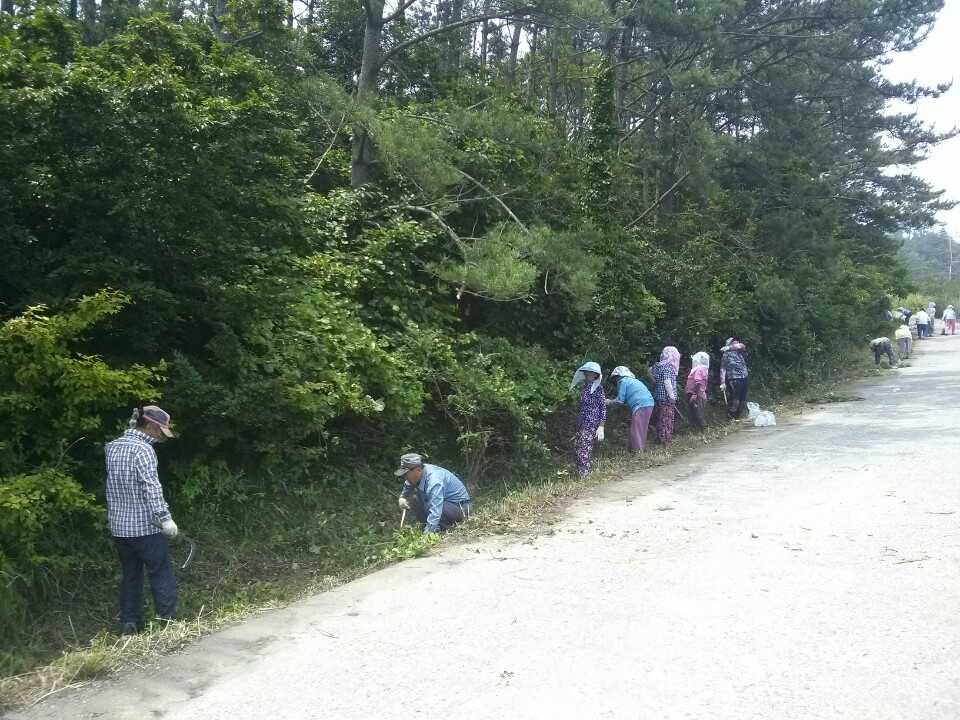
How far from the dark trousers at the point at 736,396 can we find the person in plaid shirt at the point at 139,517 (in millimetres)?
13099

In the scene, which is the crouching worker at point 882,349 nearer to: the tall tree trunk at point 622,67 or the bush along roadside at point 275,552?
the tall tree trunk at point 622,67

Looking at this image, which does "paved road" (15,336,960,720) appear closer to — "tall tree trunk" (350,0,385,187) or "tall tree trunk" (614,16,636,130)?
"tall tree trunk" (350,0,385,187)

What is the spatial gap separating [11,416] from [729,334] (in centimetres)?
1554

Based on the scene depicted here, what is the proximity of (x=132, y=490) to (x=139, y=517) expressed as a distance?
21cm

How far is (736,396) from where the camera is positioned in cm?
1752

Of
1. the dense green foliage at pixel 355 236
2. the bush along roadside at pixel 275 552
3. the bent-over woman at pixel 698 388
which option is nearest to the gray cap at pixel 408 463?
the bush along roadside at pixel 275 552

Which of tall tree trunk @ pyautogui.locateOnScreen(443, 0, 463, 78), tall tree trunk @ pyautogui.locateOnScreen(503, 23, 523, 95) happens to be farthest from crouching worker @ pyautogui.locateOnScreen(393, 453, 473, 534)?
tall tree trunk @ pyautogui.locateOnScreen(503, 23, 523, 95)

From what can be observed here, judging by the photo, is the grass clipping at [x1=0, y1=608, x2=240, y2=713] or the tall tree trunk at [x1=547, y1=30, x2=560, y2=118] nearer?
the grass clipping at [x1=0, y1=608, x2=240, y2=713]

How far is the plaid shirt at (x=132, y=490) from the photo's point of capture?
256 inches

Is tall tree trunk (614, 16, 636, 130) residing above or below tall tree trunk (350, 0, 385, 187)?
above

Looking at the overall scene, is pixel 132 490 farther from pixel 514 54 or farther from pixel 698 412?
pixel 514 54

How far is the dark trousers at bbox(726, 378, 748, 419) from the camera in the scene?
17484mm

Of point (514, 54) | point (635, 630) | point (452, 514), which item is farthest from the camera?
point (514, 54)

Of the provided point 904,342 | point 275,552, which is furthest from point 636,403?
point 904,342
